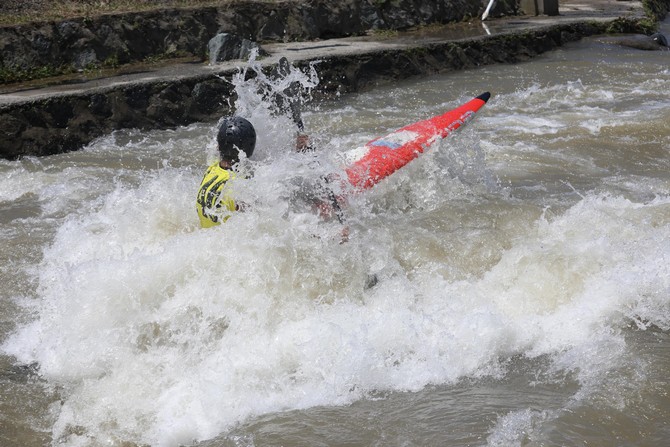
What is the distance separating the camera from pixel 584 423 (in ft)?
11.9

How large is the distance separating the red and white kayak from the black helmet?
1.37m

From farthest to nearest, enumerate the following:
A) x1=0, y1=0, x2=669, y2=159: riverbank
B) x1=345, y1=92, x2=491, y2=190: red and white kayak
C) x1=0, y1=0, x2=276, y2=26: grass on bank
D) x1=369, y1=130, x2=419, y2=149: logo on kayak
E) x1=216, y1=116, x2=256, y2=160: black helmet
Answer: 1. x1=0, y1=0, x2=276, y2=26: grass on bank
2. x1=0, y1=0, x2=669, y2=159: riverbank
3. x1=369, y1=130, x2=419, y2=149: logo on kayak
4. x1=345, y1=92, x2=491, y2=190: red and white kayak
5. x1=216, y1=116, x2=256, y2=160: black helmet

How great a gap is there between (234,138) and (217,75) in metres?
5.79

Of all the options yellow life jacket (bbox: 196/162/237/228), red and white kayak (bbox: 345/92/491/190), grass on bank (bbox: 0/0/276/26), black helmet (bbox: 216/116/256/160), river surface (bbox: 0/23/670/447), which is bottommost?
river surface (bbox: 0/23/670/447)

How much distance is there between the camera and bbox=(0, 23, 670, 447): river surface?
12.7 ft

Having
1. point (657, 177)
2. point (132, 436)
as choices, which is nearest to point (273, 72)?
point (657, 177)

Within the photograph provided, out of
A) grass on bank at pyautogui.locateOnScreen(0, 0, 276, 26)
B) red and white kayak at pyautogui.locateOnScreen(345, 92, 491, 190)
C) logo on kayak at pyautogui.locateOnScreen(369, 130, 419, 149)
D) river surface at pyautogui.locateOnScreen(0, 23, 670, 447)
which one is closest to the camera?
river surface at pyautogui.locateOnScreen(0, 23, 670, 447)

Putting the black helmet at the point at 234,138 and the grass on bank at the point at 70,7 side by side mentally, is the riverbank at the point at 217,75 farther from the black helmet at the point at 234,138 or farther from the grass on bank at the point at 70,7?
the black helmet at the point at 234,138

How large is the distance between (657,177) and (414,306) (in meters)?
3.49

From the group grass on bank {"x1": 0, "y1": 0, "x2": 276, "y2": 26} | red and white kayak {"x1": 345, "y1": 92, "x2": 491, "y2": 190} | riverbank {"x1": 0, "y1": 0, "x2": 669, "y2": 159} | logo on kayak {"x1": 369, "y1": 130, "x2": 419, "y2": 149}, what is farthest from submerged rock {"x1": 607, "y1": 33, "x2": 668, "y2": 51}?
logo on kayak {"x1": 369, "y1": 130, "x2": 419, "y2": 149}

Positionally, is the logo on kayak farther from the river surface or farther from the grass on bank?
the grass on bank

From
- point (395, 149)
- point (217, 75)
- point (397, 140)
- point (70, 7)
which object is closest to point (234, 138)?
point (395, 149)

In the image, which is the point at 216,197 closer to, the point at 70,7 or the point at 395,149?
the point at 395,149

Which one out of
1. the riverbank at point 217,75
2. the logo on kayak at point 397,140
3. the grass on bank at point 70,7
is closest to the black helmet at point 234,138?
the logo on kayak at point 397,140
